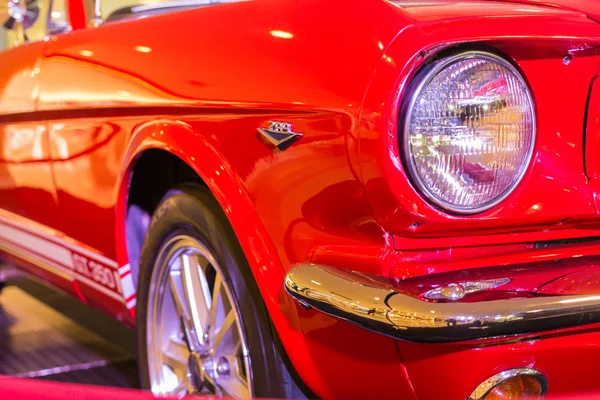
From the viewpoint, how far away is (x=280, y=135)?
1.35 metres

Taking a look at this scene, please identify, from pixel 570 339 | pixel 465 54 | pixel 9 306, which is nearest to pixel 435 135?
pixel 465 54

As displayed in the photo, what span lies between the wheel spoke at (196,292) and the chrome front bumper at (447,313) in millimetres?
653

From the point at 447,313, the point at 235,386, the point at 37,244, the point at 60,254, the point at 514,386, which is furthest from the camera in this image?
the point at 37,244

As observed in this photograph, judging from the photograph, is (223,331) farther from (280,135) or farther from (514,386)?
(514,386)

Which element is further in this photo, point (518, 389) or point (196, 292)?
point (196, 292)

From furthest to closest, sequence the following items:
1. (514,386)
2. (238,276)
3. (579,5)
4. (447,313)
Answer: (238,276) → (579,5) → (514,386) → (447,313)

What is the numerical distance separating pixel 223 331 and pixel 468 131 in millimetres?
806

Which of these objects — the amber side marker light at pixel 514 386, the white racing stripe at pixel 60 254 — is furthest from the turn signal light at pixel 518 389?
the white racing stripe at pixel 60 254

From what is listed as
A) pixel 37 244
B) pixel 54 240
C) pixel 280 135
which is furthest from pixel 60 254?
pixel 280 135

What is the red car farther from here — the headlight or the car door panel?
the car door panel

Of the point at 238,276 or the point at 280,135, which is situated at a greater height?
the point at 280,135

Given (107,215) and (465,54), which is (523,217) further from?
(107,215)

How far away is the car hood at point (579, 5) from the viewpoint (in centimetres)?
135

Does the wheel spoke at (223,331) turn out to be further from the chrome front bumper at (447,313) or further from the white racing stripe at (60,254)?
the chrome front bumper at (447,313)
